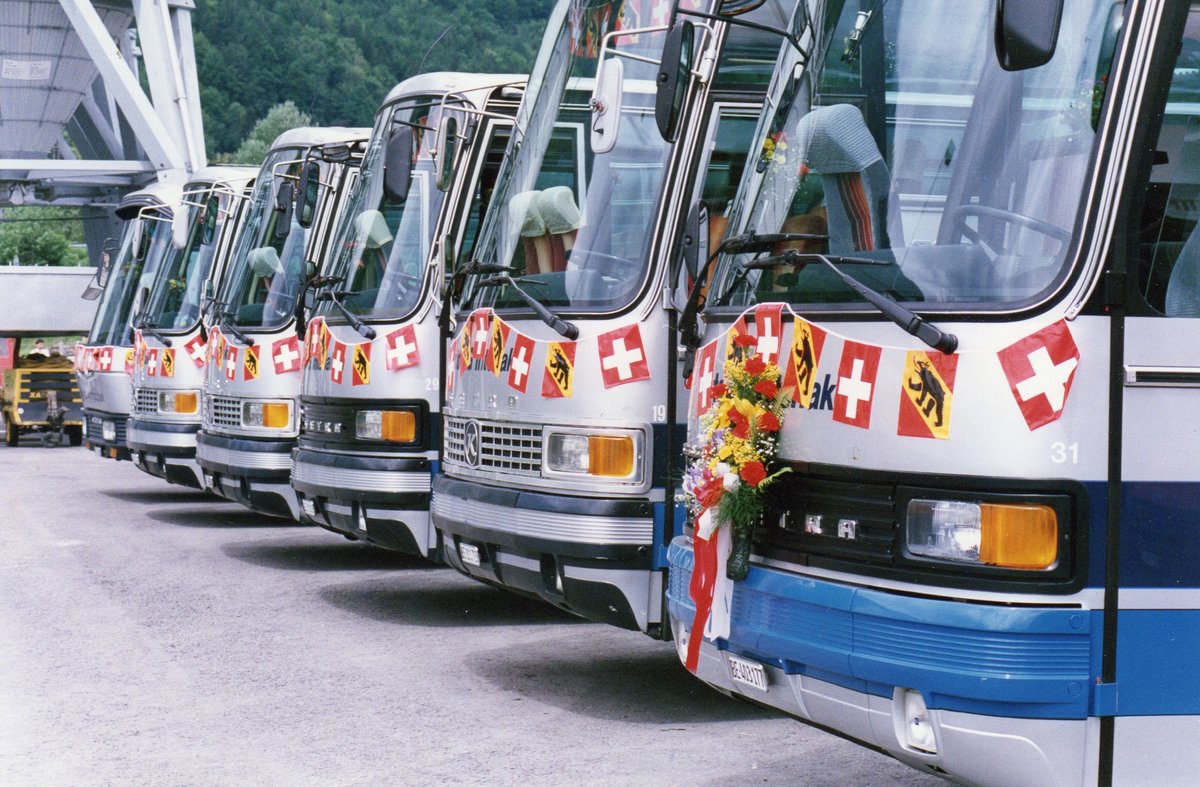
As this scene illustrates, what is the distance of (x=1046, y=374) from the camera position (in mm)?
4188

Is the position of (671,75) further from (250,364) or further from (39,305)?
(39,305)

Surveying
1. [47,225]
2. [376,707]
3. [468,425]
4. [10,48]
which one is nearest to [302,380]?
[468,425]

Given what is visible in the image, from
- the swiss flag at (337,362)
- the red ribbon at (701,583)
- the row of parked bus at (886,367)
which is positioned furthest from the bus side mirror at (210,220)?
the red ribbon at (701,583)

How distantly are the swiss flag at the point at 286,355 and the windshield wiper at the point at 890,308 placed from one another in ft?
26.5

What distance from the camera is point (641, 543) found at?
686 centimetres

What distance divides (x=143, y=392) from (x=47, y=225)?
3466 inches

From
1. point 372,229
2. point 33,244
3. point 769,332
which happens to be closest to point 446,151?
point 372,229

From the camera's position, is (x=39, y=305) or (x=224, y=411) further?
(x=39, y=305)

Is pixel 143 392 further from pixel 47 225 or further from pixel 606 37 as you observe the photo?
pixel 47 225

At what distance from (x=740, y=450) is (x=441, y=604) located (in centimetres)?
573

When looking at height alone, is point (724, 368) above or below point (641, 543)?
above

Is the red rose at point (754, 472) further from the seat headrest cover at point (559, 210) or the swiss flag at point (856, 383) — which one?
the seat headrest cover at point (559, 210)

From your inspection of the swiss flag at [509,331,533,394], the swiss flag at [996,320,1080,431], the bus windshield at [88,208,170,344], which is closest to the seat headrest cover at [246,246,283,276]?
the bus windshield at [88,208,170,344]

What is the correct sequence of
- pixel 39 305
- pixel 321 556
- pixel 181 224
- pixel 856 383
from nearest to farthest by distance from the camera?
pixel 856 383, pixel 321 556, pixel 181 224, pixel 39 305
